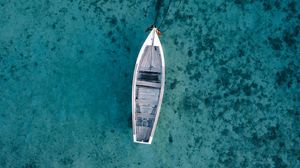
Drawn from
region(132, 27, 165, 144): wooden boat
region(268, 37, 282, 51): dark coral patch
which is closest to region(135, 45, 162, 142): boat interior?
region(132, 27, 165, 144): wooden boat

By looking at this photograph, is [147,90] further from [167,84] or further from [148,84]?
[167,84]

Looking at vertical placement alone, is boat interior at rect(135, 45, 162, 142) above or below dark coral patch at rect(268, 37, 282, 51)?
below

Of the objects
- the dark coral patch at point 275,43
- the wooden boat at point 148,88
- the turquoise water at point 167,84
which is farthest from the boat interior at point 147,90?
the dark coral patch at point 275,43

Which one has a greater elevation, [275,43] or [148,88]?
[275,43]

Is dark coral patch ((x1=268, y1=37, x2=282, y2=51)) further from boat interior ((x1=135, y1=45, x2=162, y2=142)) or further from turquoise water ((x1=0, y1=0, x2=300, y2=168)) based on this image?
boat interior ((x1=135, y1=45, x2=162, y2=142))

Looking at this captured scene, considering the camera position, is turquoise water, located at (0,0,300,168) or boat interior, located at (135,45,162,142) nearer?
boat interior, located at (135,45,162,142)

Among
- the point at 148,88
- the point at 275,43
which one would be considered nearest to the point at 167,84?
the point at 148,88
